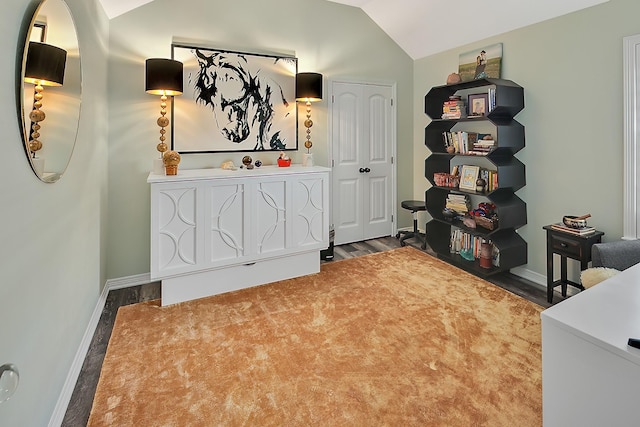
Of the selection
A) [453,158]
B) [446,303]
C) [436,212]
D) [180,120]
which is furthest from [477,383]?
[180,120]

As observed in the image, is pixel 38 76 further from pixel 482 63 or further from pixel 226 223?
pixel 482 63

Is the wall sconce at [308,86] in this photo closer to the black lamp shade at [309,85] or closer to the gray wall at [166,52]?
the black lamp shade at [309,85]

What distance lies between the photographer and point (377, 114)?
15.0 feet

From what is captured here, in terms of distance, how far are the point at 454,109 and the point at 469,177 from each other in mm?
741

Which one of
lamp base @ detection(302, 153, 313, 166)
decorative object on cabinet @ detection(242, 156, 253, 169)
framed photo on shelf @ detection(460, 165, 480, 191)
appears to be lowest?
framed photo on shelf @ detection(460, 165, 480, 191)

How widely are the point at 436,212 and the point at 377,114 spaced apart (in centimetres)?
148

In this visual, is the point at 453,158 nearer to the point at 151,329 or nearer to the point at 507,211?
the point at 507,211

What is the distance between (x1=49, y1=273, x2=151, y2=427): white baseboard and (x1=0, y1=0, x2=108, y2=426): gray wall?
52 millimetres

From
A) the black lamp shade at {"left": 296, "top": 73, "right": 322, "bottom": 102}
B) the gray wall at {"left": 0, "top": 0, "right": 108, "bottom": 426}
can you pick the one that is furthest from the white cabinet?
the black lamp shade at {"left": 296, "top": 73, "right": 322, "bottom": 102}

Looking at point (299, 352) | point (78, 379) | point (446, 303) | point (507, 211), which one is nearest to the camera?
point (78, 379)

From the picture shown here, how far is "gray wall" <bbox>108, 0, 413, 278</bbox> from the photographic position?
3146 millimetres

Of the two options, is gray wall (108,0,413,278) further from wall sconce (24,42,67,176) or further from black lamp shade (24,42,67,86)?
wall sconce (24,42,67,176)

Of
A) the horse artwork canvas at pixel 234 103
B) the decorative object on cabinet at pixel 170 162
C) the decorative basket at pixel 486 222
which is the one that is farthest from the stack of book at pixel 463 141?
the decorative object on cabinet at pixel 170 162

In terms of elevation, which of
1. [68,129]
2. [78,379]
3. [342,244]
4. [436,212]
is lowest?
[78,379]
